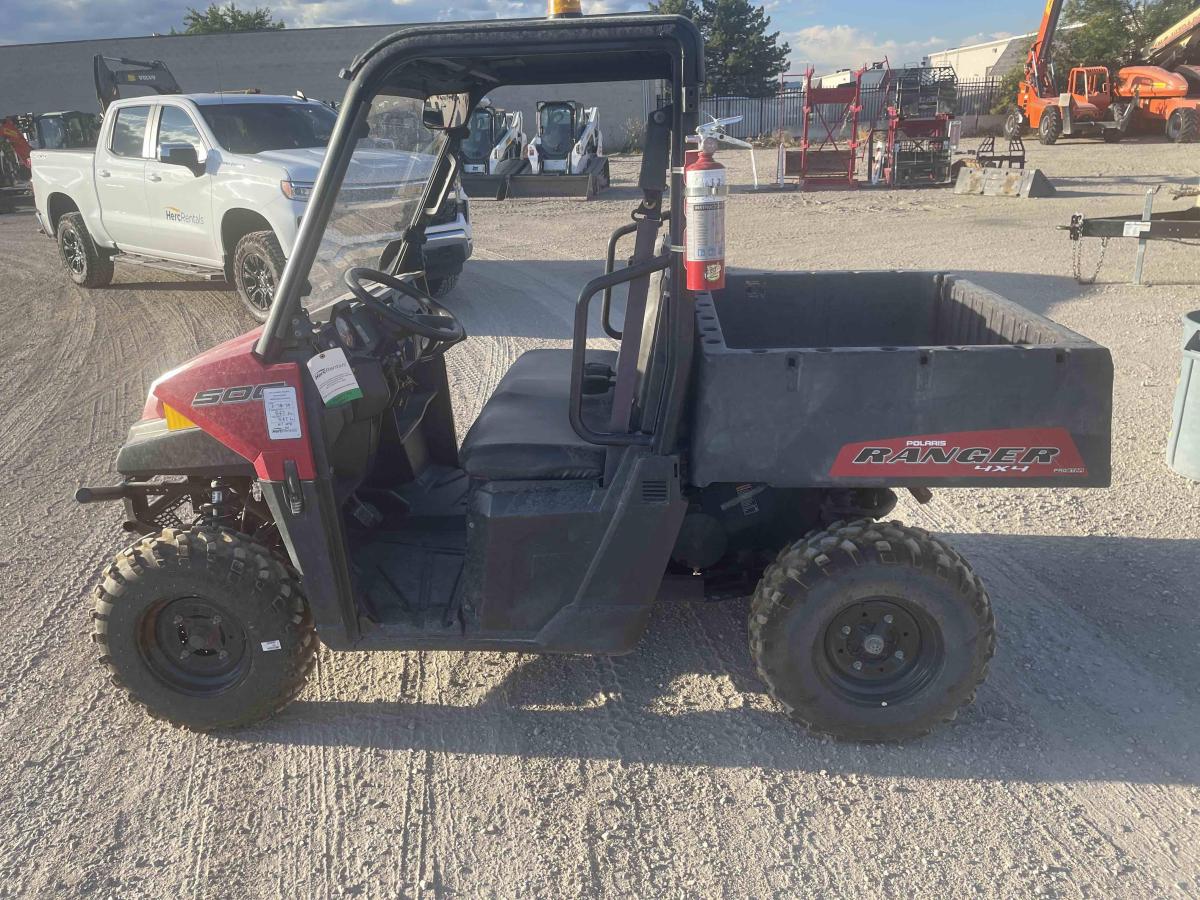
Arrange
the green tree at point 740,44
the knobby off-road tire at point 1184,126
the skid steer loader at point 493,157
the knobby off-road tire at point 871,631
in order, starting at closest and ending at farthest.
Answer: the knobby off-road tire at point 871,631 < the skid steer loader at point 493,157 < the knobby off-road tire at point 1184,126 < the green tree at point 740,44

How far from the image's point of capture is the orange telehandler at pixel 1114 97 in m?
25.4

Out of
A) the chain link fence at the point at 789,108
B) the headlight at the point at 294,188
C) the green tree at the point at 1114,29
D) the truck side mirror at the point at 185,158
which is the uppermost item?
the green tree at the point at 1114,29

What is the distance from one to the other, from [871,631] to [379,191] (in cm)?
232

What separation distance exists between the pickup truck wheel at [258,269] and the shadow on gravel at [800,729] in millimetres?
5957

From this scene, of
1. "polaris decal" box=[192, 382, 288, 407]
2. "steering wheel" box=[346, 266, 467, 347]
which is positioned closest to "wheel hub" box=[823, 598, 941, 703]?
"steering wheel" box=[346, 266, 467, 347]

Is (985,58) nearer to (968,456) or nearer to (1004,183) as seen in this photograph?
(1004,183)

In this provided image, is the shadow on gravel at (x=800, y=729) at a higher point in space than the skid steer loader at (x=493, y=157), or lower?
lower

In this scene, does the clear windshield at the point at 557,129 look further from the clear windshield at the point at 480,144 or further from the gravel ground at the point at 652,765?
the gravel ground at the point at 652,765

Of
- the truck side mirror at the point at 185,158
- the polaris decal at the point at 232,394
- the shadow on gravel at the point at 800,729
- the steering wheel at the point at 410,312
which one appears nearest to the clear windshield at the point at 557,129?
the truck side mirror at the point at 185,158

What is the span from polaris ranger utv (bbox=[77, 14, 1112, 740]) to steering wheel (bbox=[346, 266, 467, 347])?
0.01m

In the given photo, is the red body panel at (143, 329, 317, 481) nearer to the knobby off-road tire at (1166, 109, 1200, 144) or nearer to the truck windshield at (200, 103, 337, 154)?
the truck windshield at (200, 103, 337, 154)

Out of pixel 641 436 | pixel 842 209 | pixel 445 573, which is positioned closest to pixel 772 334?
pixel 641 436

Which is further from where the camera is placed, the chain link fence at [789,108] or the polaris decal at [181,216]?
the chain link fence at [789,108]

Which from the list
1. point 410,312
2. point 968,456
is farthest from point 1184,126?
point 410,312
